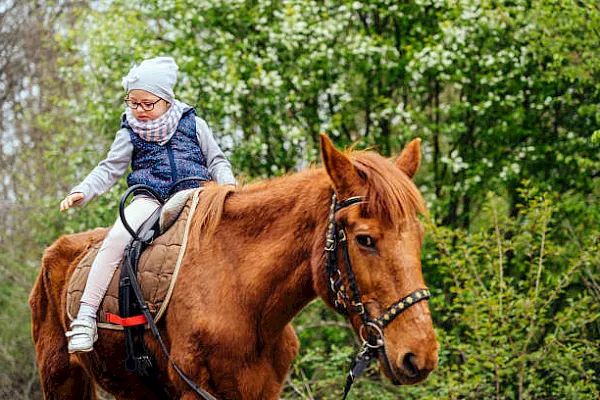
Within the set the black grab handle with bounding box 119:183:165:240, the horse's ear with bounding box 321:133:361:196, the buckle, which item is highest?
the horse's ear with bounding box 321:133:361:196

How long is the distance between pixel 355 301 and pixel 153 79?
1706 millimetres

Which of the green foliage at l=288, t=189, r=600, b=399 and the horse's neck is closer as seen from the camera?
the horse's neck

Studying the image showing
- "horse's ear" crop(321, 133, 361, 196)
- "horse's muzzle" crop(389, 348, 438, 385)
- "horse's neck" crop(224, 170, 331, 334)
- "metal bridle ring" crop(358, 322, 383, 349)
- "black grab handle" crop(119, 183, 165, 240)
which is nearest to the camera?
"horse's muzzle" crop(389, 348, 438, 385)

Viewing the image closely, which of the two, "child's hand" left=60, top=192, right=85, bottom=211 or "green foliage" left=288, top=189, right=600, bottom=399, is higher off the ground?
"child's hand" left=60, top=192, right=85, bottom=211

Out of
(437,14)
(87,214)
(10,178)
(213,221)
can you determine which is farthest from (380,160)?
(10,178)

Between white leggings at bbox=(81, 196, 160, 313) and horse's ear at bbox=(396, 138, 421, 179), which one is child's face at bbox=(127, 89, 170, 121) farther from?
horse's ear at bbox=(396, 138, 421, 179)

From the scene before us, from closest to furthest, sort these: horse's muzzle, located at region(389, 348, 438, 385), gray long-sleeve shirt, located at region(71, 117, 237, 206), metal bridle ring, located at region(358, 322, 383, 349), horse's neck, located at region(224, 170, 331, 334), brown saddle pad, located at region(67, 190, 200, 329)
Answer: horse's muzzle, located at region(389, 348, 438, 385)
metal bridle ring, located at region(358, 322, 383, 349)
horse's neck, located at region(224, 170, 331, 334)
brown saddle pad, located at region(67, 190, 200, 329)
gray long-sleeve shirt, located at region(71, 117, 237, 206)

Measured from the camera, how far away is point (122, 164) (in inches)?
161

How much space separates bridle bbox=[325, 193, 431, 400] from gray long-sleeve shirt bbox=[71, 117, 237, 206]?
1060 mm

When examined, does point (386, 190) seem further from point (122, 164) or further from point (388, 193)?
point (122, 164)

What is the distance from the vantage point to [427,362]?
9.30ft

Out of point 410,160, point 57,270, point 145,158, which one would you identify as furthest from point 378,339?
point 57,270

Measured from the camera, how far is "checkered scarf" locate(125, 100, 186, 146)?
394 cm

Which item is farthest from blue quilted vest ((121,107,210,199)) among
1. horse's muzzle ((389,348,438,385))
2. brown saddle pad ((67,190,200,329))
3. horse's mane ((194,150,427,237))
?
horse's muzzle ((389,348,438,385))
